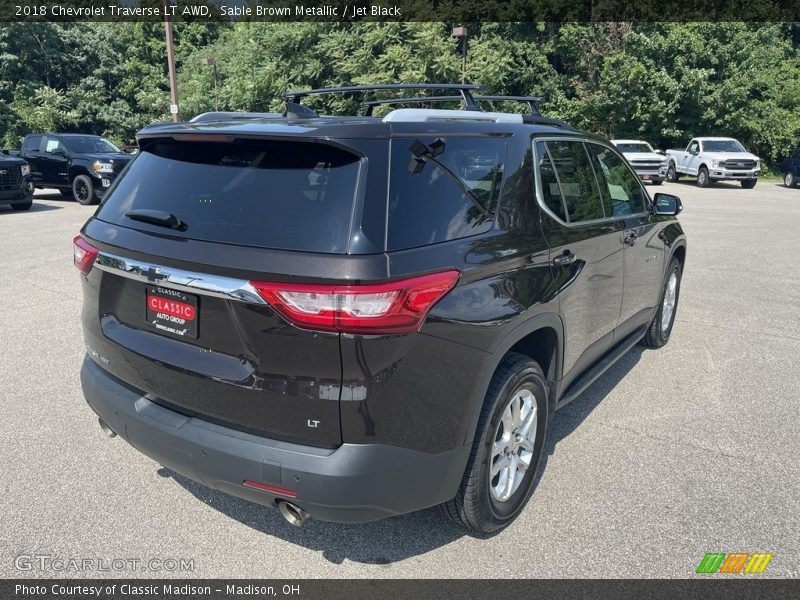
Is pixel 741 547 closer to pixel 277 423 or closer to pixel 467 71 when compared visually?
pixel 277 423

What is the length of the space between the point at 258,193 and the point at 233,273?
1.19 feet

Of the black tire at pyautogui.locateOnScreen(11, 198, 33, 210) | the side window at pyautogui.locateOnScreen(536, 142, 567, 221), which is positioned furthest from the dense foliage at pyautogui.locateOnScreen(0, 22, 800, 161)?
the side window at pyautogui.locateOnScreen(536, 142, 567, 221)

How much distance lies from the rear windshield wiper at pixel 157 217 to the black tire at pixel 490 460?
145 cm

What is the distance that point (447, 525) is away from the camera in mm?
Result: 3084

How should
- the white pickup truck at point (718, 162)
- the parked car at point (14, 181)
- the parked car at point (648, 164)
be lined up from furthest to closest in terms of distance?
the white pickup truck at point (718, 162)
the parked car at point (648, 164)
the parked car at point (14, 181)

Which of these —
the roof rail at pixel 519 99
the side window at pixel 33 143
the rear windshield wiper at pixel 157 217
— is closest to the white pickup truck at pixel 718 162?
the side window at pixel 33 143

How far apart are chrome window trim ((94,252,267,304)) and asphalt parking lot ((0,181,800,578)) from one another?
3.95 feet

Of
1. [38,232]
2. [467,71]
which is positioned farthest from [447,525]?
[467,71]

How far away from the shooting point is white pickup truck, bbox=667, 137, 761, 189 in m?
25.3

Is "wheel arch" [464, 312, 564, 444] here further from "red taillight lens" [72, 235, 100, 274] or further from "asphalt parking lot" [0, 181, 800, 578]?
"red taillight lens" [72, 235, 100, 274]

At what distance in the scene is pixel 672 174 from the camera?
29.3m

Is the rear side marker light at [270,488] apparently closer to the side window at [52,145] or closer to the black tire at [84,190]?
the black tire at [84,190]

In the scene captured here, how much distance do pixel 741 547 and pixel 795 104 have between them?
1402 inches

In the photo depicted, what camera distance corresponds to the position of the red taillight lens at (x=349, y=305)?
7.25 ft
